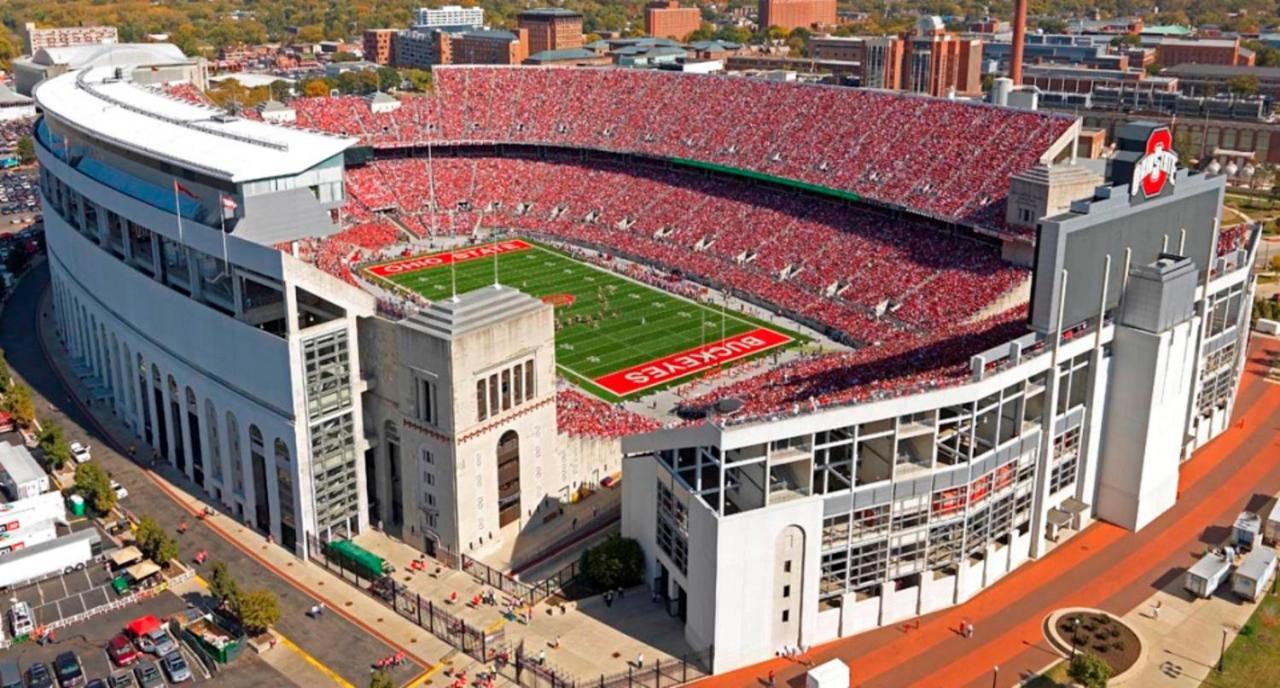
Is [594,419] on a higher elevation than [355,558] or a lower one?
higher

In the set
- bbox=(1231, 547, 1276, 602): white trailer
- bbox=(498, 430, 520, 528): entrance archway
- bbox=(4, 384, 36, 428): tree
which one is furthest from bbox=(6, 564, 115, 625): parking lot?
bbox=(1231, 547, 1276, 602): white trailer

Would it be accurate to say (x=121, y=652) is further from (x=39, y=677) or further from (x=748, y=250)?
(x=748, y=250)

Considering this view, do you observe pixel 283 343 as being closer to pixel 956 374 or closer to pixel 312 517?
pixel 312 517

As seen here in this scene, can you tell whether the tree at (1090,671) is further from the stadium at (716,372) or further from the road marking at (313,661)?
the road marking at (313,661)

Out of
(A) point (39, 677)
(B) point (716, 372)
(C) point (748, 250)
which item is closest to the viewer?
(A) point (39, 677)

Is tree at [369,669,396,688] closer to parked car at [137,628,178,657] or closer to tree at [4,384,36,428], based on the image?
parked car at [137,628,178,657]

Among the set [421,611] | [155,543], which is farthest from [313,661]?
[155,543]
